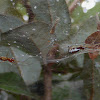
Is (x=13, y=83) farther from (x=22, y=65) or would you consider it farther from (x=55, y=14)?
(x=55, y=14)

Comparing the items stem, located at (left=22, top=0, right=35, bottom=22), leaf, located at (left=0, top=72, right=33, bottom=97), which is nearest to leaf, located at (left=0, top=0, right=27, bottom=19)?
stem, located at (left=22, top=0, right=35, bottom=22)

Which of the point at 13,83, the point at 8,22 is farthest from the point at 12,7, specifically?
the point at 13,83

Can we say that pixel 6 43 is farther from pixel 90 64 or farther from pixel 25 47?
pixel 90 64

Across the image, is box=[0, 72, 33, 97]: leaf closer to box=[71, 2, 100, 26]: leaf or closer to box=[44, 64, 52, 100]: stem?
box=[44, 64, 52, 100]: stem

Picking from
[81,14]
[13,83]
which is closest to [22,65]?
[13,83]

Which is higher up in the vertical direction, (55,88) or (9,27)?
(9,27)

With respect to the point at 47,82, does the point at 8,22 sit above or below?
above

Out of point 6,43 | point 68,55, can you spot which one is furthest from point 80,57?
point 6,43
